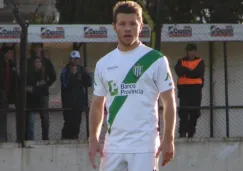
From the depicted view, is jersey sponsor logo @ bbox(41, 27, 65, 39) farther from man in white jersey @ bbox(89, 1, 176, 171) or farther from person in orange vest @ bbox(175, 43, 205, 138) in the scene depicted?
man in white jersey @ bbox(89, 1, 176, 171)

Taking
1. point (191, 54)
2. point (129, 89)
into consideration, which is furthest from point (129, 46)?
point (191, 54)

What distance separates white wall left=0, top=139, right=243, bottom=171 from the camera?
411 inches

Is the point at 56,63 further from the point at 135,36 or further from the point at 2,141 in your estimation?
the point at 135,36

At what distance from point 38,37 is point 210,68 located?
Answer: 3280mm

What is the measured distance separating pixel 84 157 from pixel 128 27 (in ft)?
17.9

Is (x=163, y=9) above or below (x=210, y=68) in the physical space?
above

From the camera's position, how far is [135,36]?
5.41m

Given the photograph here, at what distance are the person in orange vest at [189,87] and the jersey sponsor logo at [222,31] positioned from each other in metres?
0.44

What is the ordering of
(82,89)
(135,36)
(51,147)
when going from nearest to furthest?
1. (135,36)
2. (51,147)
3. (82,89)

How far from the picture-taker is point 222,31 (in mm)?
12227

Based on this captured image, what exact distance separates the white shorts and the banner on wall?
6.44m

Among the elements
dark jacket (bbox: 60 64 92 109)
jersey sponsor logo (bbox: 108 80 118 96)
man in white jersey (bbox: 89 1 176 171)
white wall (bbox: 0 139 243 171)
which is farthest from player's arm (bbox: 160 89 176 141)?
dark jacket (bbox: 60 64 92 109)

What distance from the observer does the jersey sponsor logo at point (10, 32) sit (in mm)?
11531

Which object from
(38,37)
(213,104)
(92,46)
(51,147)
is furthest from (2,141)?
(213,104)
